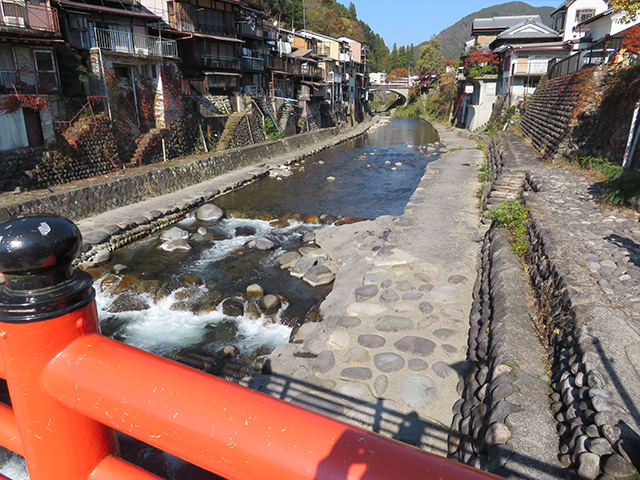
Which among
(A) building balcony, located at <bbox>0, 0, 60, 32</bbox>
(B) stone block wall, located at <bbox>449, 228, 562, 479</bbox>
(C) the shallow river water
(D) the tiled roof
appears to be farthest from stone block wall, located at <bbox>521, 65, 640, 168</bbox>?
(D) the tiled roof

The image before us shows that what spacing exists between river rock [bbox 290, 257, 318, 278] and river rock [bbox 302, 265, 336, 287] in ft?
0.66

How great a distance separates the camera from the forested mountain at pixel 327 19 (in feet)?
169

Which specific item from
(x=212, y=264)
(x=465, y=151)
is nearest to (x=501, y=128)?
(x=465, y=151)

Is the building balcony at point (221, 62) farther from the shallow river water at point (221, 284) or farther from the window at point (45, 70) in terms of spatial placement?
the window at point (45, 70)

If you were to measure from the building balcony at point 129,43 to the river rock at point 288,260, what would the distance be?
13.9 metres

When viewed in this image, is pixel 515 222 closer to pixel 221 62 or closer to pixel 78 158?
pixel 78 158

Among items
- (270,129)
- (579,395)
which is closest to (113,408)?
(579,395)

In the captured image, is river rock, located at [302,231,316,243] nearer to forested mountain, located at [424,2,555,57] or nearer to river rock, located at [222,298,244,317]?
river rock, located at [222,298,244,317]

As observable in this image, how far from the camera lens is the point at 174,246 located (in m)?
12.7

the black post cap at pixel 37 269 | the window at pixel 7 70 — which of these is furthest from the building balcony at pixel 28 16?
the black post cap at pixel 37 269

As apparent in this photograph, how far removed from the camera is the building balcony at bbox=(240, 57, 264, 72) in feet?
98.7

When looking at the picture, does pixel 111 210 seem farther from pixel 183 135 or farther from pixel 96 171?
pixel 183 135

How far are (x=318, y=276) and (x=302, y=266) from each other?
2.33 ft

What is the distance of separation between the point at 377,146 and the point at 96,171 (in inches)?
930
